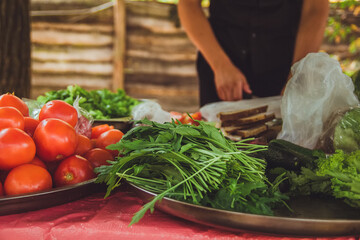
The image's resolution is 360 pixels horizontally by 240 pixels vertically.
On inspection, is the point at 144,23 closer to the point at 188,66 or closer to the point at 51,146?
the point at 188,66

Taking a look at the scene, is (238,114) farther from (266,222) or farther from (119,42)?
(119,42)

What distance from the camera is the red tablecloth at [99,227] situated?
93 centimetres

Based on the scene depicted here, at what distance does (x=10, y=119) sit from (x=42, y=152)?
0.51 ft

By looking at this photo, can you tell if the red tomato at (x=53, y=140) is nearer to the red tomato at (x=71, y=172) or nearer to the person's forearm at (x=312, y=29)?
the red tomato at (x=71, y=172)

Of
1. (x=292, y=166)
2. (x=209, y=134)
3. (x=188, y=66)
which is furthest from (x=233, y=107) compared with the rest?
(x=188, y=66)

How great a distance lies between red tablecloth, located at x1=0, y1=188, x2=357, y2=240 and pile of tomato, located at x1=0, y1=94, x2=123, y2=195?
0.10 m

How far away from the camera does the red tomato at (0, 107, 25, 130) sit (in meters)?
1.12

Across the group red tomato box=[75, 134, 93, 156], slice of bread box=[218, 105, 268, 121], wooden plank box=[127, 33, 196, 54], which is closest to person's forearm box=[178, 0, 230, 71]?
slice of bread box=[218, 105, 268, 121]

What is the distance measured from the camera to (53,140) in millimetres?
1122

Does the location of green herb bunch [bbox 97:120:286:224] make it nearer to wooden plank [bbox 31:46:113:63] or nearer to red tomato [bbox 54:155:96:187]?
red tomato [bbox 54:155:96:187]

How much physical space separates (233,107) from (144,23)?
4.05 m

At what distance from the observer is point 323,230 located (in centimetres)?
84

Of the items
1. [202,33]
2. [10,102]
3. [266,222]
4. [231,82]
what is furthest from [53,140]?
[202,33]

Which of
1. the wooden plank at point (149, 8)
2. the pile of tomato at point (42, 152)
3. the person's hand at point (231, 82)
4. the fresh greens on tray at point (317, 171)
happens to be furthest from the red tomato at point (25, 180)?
the wooden plank at point (149, 8)
